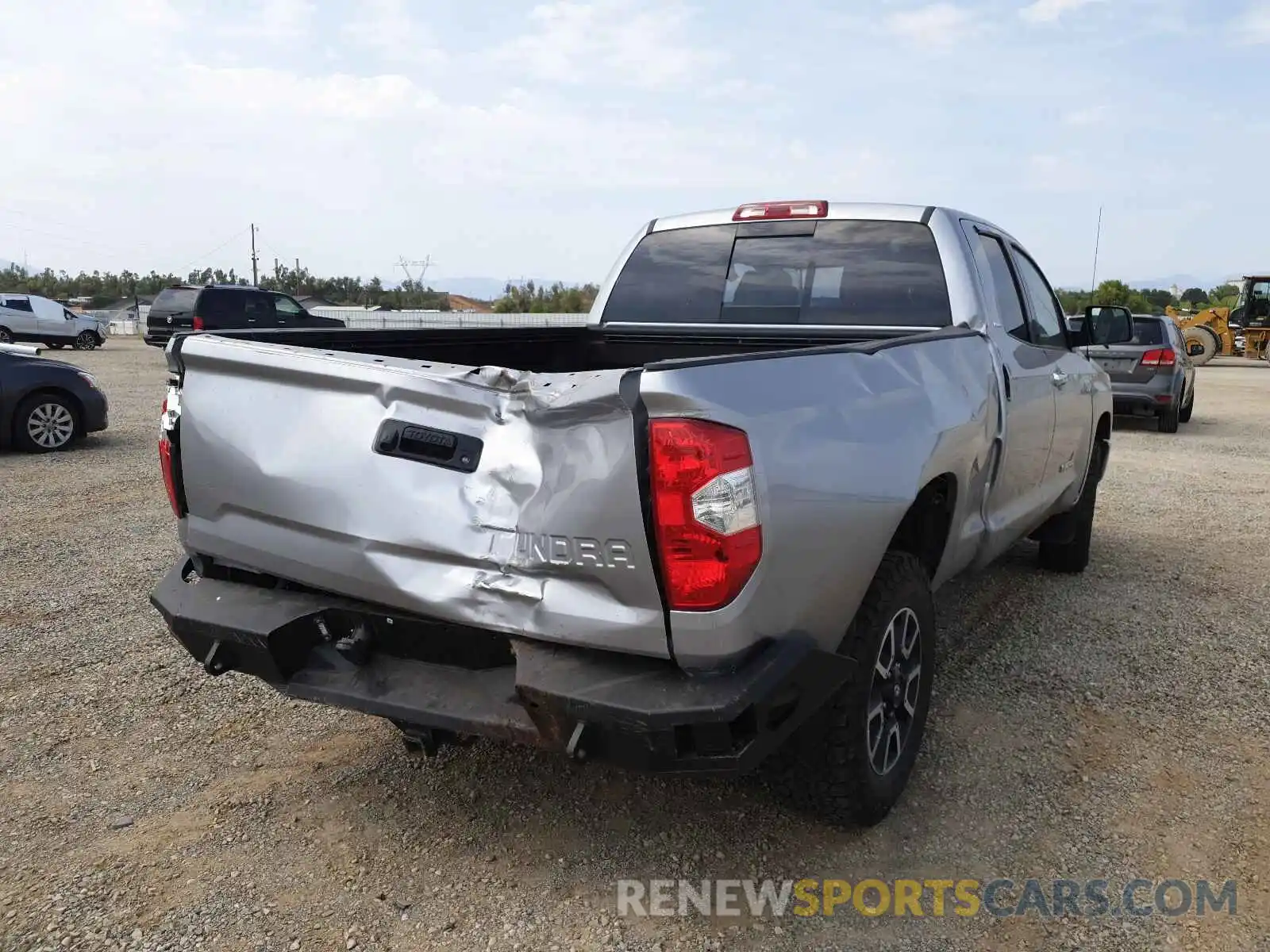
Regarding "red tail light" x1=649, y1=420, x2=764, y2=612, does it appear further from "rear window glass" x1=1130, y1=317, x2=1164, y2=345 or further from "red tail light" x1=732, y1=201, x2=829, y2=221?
"rear window glass" x1=1130, y1=317, x2=1164, y2=345

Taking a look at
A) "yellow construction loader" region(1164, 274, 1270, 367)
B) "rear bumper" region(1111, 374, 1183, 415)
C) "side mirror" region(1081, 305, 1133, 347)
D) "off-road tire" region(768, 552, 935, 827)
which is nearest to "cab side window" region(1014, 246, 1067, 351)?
"side mirror" region(1081, 305, 1133, 347)

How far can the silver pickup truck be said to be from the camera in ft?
7.61

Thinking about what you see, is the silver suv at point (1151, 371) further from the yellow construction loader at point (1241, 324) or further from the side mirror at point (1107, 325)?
the yellow construction loader at point (1241, 324)

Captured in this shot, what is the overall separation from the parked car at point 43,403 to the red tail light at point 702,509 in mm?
9672

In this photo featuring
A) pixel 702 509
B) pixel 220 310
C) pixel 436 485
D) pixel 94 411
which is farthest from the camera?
pixel 220 310

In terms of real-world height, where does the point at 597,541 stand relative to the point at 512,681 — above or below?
above

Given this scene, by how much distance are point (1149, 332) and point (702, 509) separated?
42.3 feet

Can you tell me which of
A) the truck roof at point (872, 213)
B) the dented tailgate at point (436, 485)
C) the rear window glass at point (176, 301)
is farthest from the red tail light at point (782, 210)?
the rear window glass at point (176, 301)

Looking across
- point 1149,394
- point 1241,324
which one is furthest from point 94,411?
point 1241,324

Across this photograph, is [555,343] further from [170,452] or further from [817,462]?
[817,462]

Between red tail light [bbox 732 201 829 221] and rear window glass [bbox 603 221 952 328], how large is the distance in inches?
2.2

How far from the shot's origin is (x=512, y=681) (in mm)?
2574

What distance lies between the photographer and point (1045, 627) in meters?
5.07

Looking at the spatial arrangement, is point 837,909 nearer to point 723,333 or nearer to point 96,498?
point 723,333
